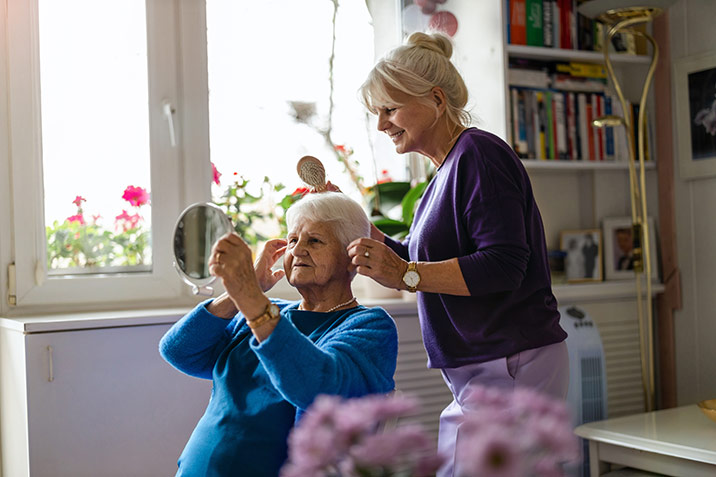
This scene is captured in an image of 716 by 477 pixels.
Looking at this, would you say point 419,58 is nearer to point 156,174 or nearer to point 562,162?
point 156,174

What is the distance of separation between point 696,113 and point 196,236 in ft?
6.52

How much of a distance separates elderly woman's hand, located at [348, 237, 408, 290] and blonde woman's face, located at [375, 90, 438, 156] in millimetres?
324

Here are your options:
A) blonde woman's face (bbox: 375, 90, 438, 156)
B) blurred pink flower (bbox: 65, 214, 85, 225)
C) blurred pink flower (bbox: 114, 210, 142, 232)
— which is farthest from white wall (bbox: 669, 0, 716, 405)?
blurred pink flower (bbox: 65, 214, 85, 225)

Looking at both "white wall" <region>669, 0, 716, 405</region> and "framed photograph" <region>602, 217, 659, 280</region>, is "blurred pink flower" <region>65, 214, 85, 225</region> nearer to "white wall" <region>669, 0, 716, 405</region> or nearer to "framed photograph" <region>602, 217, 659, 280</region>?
"framed photograph" <region>602, 217, 659, 280</region>

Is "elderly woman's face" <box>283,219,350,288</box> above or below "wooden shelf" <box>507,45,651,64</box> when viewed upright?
below

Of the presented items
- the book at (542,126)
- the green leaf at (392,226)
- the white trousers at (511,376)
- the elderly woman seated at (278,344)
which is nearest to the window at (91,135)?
the green leaf at (392,226)

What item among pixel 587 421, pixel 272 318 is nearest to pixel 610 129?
pixel 587 421

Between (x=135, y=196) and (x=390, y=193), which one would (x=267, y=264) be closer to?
(x=135, y=196)

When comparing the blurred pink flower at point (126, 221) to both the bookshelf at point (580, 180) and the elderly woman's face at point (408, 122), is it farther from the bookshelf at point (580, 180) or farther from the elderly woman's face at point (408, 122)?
the bookshelf at point (580, 180)

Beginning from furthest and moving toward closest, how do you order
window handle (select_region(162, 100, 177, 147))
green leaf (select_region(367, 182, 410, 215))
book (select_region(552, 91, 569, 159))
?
book (select_region(552, 91, 569, 159)), green leaf (select_region(367, 182, 410, 215)), window handle (select_region(162, 100, 177, 147))

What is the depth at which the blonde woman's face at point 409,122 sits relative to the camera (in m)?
1.68

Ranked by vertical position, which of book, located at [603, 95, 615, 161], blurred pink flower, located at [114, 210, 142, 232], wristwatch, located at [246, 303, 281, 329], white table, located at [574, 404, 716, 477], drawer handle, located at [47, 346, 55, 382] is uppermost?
book, located at [603, 95, 615, 161]

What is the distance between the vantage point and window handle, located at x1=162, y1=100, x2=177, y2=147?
2.52 m

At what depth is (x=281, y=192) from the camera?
9.09 ft
